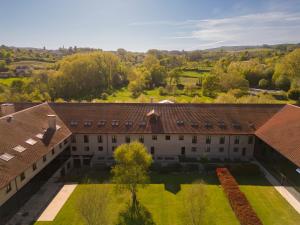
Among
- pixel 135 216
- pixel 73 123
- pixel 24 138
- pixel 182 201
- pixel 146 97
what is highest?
pixel 24 138

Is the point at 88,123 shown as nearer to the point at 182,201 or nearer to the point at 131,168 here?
the point at 131,168

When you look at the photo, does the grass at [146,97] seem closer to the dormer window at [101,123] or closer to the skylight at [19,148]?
the dormer window at [101,123]

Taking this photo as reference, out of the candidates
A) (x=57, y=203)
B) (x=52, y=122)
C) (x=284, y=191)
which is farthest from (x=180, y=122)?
(x=57, y=203)

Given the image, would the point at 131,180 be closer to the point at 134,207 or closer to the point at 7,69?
the point at 134,207

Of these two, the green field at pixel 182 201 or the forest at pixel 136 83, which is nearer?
the green field at pixel 182 201

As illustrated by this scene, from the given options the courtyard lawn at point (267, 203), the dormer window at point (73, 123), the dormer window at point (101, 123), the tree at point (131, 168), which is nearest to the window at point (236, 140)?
the courtyard lawn at point (267, 203)

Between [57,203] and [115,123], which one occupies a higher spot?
[115,123]

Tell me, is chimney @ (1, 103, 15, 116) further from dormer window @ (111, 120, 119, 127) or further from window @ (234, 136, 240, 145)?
window @ (234, 136, 240, 145)
